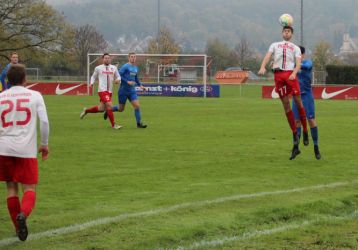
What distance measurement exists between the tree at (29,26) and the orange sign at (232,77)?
20428 mm

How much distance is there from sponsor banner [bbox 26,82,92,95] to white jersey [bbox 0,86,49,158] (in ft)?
144

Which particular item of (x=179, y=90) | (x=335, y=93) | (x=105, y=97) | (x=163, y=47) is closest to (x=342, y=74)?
(x=335, y=93)

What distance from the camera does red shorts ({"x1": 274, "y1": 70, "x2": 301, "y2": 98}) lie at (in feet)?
42.3

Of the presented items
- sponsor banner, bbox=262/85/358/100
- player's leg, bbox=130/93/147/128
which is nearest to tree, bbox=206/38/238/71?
sponsor banner, bbox=262/85/358/100

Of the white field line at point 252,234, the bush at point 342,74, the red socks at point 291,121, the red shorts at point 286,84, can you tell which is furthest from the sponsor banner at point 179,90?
the white field line at point 252,234

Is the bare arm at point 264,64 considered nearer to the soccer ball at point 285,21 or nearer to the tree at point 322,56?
the soccer ball at point 285,21

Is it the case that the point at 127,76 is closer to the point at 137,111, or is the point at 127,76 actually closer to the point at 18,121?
the point at 137,111

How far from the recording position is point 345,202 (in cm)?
883

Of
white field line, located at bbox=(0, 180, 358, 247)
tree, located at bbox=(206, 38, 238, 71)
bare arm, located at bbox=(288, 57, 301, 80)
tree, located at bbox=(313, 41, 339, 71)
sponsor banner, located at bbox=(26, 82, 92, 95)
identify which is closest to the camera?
white field line, located at bbox=(0, 180, 358, 247)

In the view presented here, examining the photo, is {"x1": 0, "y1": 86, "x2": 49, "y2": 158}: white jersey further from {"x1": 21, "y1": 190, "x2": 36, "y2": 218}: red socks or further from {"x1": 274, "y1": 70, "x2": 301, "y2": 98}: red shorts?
{"x1": 274, "y1": 70, "x2": 301, "y2": 98}: red shorts

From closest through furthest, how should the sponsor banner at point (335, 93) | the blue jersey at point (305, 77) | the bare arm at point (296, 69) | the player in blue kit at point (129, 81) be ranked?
the bare arm at point (296, 69)
the blue jersey at point (305, 77)
the player in blue kit at point (129, 81)
the sponsor banner at point (335, 93)

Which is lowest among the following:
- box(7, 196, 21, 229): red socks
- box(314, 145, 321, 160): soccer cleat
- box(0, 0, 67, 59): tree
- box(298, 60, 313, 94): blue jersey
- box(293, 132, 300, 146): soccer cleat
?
box(314, 145, 321, 160): soccer cleat

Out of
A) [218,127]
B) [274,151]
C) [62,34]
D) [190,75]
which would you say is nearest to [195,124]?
[218,127]

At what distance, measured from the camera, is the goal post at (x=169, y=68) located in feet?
170
